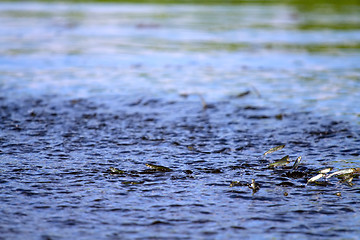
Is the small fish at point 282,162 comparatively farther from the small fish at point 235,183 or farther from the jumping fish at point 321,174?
the small fish at point 235,183

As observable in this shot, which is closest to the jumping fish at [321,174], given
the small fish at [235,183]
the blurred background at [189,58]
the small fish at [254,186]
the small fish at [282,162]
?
the small fish at [282,162]

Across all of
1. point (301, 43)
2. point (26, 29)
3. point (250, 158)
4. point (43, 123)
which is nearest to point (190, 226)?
point (250, 158)

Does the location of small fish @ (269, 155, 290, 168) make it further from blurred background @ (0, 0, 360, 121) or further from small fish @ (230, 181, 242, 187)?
blurred background @ (0, 0, 360, 121)

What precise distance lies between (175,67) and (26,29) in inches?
508

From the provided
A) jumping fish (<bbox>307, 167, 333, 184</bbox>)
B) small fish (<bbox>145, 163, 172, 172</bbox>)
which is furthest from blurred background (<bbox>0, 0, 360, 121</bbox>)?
small fish (<bbox>145, 163, 172, 172</bbox>)

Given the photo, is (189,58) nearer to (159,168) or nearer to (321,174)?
(159,168)

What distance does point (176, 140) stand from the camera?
8250mm

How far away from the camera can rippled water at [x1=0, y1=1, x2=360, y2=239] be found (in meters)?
5.29

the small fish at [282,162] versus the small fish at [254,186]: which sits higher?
the small fish at [282,162]

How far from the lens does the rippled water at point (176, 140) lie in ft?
17.4

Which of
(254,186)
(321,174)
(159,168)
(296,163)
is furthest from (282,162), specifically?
(159,168)

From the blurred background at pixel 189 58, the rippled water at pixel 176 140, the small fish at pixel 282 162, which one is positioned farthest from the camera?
the blurred background at pixel 189 58

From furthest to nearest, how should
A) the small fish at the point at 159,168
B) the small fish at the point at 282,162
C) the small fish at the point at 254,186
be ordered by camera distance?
the small fish at the point at 282,162, the small fish at the point at 159,168, the small fish at the point at 254,186

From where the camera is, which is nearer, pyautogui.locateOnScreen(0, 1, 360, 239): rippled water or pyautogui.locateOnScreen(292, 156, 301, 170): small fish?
pyautogui.locateOnScreen(0, 1, 360, 239): rippled water
